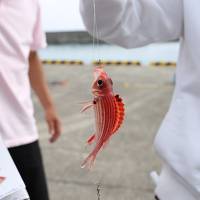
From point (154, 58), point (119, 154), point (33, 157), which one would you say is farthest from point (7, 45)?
point (154, 58)

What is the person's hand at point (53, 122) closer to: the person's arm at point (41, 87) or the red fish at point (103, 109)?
the person's arm at point (41, 87)

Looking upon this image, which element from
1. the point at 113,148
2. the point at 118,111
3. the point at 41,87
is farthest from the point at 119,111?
the point at 113,148

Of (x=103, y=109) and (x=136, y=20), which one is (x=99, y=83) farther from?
(x=136, y=20)

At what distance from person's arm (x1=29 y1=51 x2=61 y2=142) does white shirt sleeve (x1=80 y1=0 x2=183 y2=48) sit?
58cm

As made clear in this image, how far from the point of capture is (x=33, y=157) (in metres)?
1.50

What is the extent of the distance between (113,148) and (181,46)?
2633 mm

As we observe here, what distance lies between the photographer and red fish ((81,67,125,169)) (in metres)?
0.81

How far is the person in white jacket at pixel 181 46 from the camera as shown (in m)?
1.08

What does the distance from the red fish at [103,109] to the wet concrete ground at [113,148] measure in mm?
908

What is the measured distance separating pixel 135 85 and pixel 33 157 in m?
4.29

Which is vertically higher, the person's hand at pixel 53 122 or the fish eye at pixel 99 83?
the fish eye at pixel 99 83

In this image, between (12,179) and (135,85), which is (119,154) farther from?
(12,179)

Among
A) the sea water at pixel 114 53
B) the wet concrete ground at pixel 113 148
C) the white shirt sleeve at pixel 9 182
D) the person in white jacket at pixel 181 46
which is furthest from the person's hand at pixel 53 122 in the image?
the sea water at pixel 114 53

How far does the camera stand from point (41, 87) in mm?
1731
